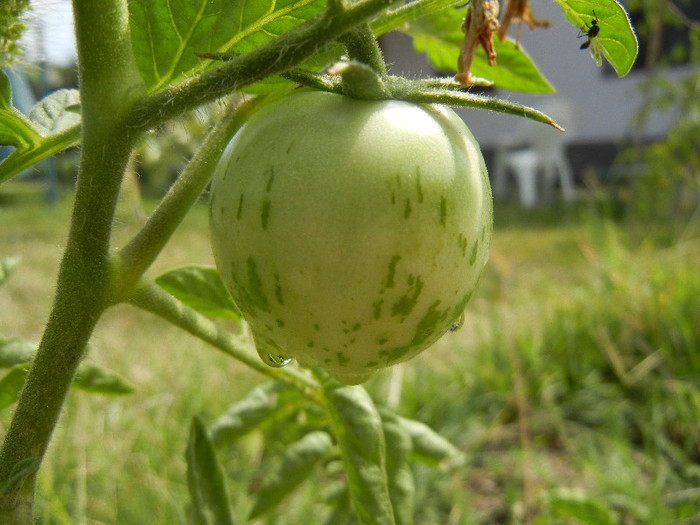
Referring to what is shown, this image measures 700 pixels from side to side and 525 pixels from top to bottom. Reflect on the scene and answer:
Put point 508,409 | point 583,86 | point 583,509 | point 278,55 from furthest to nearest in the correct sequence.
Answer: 1. point 583,86
2. point 508,409
3. point 583,509
4. point 278,55

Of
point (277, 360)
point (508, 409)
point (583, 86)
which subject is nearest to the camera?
point (277, 360)

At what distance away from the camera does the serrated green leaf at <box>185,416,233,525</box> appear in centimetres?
49

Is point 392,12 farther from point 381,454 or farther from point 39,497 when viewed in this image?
point 39,497

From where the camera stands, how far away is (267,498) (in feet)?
2.00

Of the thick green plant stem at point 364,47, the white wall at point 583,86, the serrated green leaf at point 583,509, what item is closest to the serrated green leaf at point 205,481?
the thick green plant stem at point 364,47

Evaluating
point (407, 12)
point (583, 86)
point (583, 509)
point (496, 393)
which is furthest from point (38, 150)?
point (583, 86)

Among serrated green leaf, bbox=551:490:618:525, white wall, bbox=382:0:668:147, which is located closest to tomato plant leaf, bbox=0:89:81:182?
serrated green leaf, bbox=551:490:618:525

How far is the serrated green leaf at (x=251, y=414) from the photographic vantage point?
0.58 m

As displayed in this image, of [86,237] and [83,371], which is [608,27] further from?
[83,371]

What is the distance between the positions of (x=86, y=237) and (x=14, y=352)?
216 mm

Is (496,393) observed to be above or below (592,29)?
below

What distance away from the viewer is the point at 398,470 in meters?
0.50

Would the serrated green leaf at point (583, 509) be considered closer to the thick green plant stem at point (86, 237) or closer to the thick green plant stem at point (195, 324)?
the thick green plant stem at point (195, 324)

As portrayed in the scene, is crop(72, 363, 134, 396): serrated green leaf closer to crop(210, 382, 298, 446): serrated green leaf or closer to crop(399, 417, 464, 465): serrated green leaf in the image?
crop(210, 382, 298, 446): serrated green leaf
